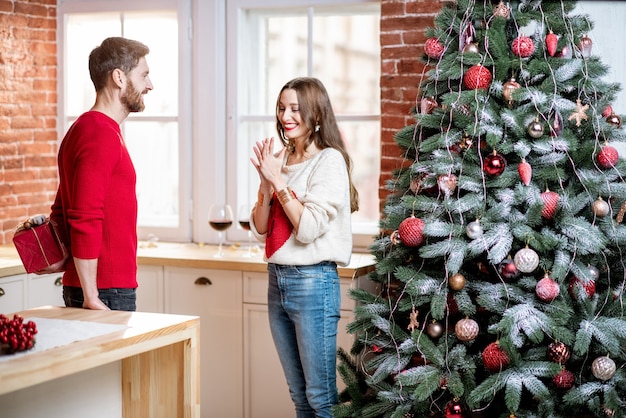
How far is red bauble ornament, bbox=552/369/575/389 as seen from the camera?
9.75 ft

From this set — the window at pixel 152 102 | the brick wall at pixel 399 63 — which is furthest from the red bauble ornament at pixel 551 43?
the window at pixel 152 102

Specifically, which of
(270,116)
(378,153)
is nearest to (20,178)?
(270,116)

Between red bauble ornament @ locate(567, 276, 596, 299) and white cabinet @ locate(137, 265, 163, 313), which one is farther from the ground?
red bauble ornament @ locate(567, 276, 596, 299)

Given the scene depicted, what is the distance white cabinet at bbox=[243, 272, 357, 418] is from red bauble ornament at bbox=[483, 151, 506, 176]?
1.34 m

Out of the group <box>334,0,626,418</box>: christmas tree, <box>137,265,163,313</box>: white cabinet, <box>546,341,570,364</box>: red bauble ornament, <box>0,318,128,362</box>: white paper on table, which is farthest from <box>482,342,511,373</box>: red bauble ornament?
<box>137,265,163,313</box>: white cabinet

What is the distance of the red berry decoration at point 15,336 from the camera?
2312mm

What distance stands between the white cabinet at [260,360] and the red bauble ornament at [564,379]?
1.44 metres

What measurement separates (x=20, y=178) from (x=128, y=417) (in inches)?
89.2

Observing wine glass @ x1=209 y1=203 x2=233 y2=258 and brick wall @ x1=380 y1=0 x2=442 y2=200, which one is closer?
brick wall @ x1=380 y1=0 x2=442 y2=200

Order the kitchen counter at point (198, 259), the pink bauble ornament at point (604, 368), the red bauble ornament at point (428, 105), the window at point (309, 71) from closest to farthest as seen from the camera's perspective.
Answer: the pink bauble ornament at point (604, 368)
the red bauble ornament at point (428, 105)
the kitchen counter at point (198, 259)
the window at point (309, 71)

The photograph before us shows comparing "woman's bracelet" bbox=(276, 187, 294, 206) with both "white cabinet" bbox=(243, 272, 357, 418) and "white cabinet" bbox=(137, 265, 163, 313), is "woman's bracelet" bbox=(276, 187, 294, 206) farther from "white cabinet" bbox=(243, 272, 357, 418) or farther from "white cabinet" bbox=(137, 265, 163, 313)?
"white cabinet" bbox=(137, 265, 163, 313)

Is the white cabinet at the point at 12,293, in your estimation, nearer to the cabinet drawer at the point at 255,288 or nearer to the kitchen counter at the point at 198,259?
the kitchen counter at the point at 198,259

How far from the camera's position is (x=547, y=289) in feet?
9.66

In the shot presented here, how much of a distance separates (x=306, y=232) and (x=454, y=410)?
2.67ft
